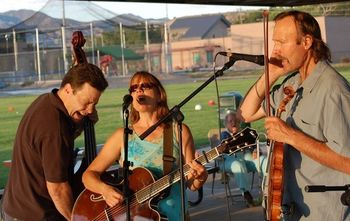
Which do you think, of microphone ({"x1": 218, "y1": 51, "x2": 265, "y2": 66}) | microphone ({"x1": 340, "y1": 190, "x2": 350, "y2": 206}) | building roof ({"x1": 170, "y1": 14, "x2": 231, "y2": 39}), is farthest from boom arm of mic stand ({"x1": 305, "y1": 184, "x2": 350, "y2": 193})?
building roof ({"x1": 170, "y1": 14, "x2": 231, "y2": 39})

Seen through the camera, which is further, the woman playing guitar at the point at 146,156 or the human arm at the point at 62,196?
the woman playing guitar at the point at 146,156

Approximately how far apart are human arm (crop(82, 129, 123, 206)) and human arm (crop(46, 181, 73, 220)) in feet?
0.89

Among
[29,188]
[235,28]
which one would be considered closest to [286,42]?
[29,188]

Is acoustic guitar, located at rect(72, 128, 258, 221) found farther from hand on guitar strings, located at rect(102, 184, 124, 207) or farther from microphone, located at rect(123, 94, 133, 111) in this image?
microphone, located at rect(123, 94, 133, 111)

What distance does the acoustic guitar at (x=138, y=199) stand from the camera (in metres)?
4.00

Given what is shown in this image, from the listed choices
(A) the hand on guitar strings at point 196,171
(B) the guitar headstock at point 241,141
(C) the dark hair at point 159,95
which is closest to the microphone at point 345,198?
(B) the guitar headstock at point 241,141

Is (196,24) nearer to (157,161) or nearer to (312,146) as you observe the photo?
(157,161)

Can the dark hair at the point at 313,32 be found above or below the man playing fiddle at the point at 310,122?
above

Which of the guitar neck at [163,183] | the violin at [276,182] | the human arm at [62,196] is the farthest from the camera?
the guitar neck at [163,183]

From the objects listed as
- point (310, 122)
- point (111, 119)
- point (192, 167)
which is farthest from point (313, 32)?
point (111, 119)

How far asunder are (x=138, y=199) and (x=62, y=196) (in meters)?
0.50

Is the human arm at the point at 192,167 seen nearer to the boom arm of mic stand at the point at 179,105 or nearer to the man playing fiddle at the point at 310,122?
the boom arm of mic stand at the point at 179,105

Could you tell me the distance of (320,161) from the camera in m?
2.96

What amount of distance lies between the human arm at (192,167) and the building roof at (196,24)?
52573 millimetres
